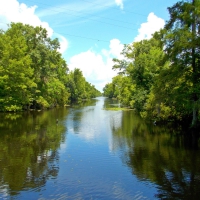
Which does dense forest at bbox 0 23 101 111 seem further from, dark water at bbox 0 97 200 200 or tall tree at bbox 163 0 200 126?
tall tree at bbox 163 0 200 126

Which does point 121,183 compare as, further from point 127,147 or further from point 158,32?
point 158,32

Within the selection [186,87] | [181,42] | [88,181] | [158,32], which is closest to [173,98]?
[186,87]

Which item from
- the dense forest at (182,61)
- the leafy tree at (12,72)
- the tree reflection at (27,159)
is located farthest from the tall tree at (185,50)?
the leafy tree at (12,72)

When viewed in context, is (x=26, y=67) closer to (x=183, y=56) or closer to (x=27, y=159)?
(x=183, y=56)

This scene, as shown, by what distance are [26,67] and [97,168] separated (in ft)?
132

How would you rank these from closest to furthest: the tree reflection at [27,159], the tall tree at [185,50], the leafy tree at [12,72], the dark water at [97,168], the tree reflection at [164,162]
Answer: the dark water at [97,168], the tree reflection at [164,162], the tree reflection at [27,159], the tall tree at [185,50], the leafy tree at [12,72]

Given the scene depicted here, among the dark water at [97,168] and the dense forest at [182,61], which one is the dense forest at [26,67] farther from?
the dense forest at [182,61]

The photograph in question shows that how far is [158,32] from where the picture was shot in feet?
90.5

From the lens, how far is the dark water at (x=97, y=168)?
1084 cm

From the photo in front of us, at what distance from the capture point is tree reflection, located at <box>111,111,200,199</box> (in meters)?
11.3

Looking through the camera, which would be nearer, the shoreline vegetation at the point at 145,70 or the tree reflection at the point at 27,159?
the tree reflection at the point at 27,159

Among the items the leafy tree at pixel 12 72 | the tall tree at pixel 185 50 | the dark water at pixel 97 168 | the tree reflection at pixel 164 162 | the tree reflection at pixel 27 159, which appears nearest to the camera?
the dark water at pixel 97 168

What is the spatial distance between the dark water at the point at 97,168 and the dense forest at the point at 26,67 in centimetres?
2735

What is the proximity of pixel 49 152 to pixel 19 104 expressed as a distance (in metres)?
35.5
